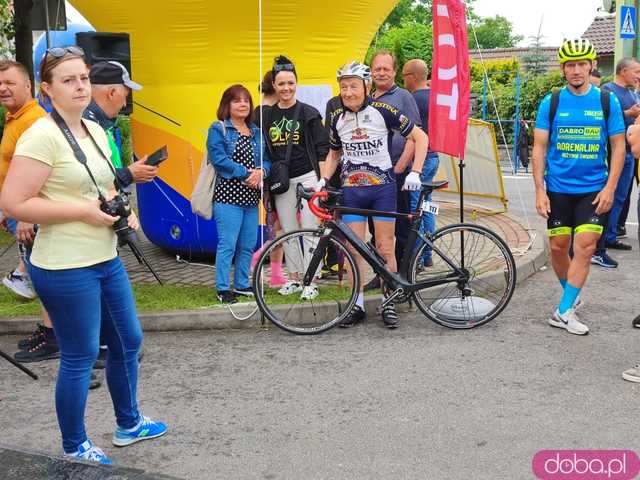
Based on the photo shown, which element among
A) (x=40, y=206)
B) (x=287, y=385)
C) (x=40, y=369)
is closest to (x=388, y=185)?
(x=287, y=385)

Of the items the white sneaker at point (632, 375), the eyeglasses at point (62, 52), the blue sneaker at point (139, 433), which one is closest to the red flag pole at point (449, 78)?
the white sneaker at point (632, 375)

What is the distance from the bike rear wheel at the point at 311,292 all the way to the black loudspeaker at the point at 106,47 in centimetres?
218

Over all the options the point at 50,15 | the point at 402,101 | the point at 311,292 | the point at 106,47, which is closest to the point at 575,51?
the point at 402,101

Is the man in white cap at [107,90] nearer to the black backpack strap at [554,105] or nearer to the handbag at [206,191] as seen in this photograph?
the handbag at [206,191]

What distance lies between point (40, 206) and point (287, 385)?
201 centimetres

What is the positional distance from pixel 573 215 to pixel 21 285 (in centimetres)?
437

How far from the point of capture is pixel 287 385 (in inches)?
177

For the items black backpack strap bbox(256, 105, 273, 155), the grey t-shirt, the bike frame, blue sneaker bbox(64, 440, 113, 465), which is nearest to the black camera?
blue sneaker bbox(64, 440, 113, 465)

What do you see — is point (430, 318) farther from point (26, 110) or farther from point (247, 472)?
point (26, 110)

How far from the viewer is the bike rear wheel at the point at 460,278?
555cm

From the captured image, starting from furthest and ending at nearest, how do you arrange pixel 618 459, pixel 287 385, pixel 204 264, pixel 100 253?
pixel 204 264
pixel 287 385
pixel 618 459
pixel 100 253

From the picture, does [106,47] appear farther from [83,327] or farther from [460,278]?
[83,327]

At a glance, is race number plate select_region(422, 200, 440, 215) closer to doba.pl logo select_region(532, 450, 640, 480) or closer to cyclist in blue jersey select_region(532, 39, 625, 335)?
cyclist in blue jersey select_region(532, 39, 625, 335)

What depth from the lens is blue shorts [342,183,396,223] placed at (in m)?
5.62
